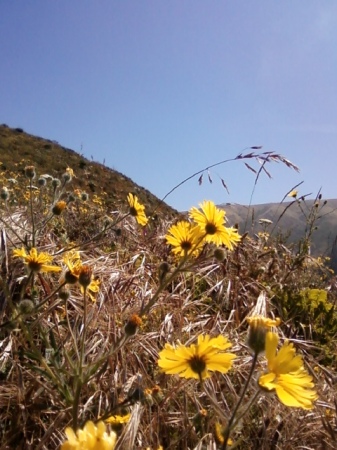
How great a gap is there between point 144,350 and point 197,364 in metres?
1.08

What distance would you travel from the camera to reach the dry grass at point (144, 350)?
1.54m

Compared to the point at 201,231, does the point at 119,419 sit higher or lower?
lower

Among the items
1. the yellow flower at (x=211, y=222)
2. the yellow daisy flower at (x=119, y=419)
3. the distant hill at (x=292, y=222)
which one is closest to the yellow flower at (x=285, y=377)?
the yellow daisy flower at (x=119, y=419)

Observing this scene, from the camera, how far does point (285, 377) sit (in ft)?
3.31

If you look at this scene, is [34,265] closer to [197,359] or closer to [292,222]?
[197,359]

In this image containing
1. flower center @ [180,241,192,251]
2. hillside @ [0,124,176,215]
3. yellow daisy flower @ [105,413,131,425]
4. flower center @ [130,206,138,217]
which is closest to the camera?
yellow daisy flower @ [105,413,131,425]

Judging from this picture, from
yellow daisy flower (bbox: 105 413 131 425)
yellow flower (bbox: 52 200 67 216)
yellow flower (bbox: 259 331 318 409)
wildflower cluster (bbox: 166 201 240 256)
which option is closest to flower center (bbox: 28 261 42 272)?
wildflower cluster (bbox: 166 201 240 256)

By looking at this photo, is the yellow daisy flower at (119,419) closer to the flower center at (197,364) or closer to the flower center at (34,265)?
the flower center at (197,364)

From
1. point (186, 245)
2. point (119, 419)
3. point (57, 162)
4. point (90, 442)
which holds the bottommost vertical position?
point (119, 419)

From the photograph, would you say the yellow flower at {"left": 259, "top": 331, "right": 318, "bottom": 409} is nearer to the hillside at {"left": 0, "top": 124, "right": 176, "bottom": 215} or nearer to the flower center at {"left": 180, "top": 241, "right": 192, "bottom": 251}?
the flower center at {"left": 180, "top": 241, "right": 192, "bottom": 251}

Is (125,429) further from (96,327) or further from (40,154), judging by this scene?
(40,154)

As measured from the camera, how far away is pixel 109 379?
189 centimetres

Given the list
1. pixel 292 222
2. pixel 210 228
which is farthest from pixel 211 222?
pixel 292 222

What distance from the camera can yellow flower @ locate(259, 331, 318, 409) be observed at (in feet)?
3.12
